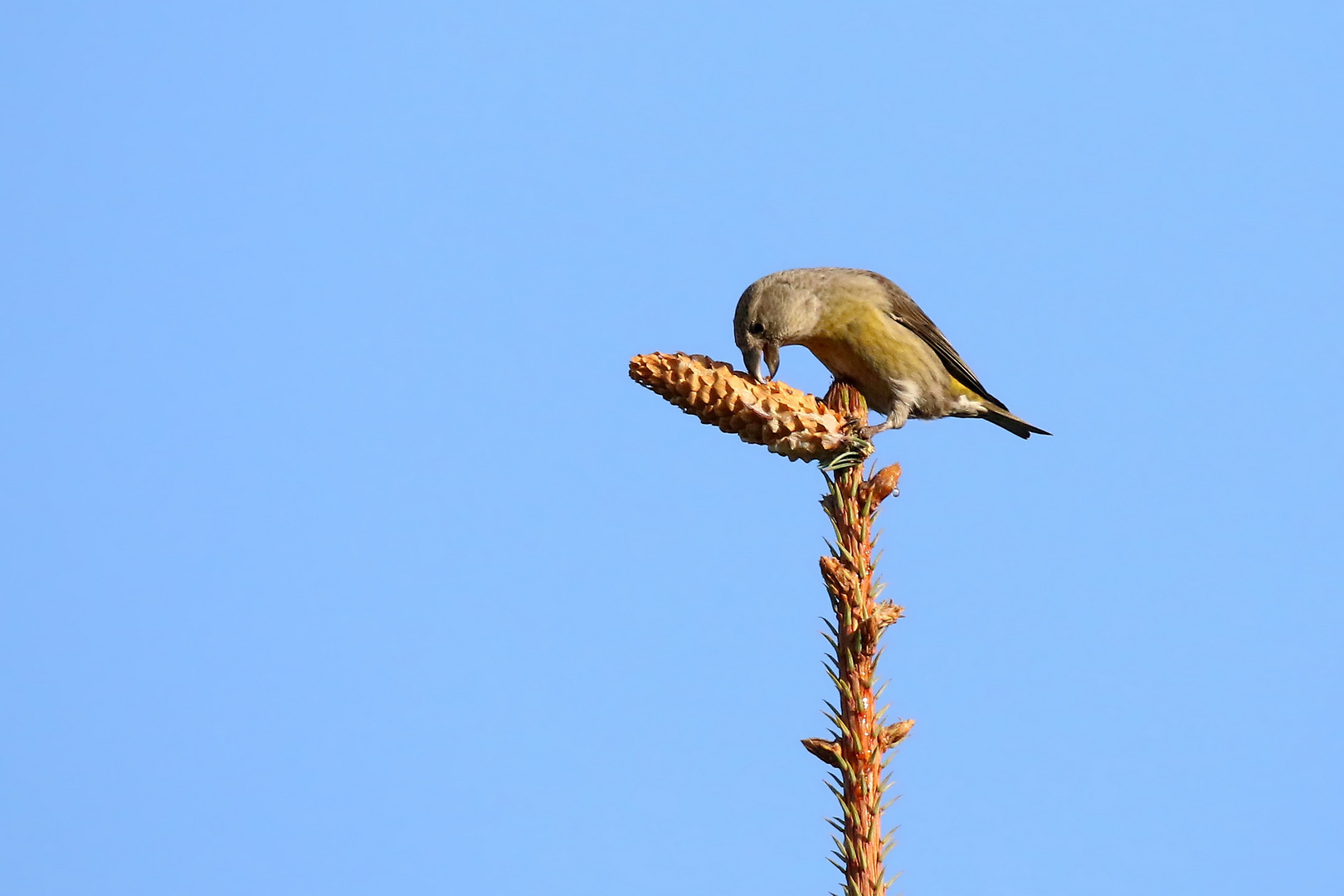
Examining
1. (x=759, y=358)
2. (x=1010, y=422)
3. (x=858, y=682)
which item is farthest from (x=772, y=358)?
(x=858, y=682)

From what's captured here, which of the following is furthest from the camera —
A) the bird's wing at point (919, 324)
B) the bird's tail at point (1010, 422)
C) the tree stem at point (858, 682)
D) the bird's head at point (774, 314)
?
the bird's tail at point (1010, 422)

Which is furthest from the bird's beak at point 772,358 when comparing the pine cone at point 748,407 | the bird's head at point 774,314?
the pine cone at point 748,407

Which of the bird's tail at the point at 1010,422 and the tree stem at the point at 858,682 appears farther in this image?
the bird's tail at the point at 1010,422

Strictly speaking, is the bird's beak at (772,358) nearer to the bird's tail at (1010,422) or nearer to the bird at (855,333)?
the bird at (855,333)

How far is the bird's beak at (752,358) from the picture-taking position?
21.6 feet

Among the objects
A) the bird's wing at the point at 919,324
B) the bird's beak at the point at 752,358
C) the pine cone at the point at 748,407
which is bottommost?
the pine cone at the point at 748,407

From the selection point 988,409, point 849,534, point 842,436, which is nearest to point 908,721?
point 849,534

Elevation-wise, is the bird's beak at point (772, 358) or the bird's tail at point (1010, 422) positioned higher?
the bird's tail at point (1010, 422)

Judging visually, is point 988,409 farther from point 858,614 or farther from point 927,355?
point 858,614

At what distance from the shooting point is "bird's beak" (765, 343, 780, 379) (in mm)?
6578

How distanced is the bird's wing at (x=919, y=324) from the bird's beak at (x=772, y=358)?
680 mm

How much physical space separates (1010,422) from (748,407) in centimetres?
405

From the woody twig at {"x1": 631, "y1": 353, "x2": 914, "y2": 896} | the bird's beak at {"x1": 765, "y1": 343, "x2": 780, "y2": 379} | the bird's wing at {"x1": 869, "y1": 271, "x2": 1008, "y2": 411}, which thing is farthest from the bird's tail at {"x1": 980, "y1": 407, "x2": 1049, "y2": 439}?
the woody twig at {"x1": 631, "y1": 353, "x2": 914, "y2": 896}

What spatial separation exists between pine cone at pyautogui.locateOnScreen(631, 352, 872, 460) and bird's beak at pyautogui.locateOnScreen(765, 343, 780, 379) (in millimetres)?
2247
